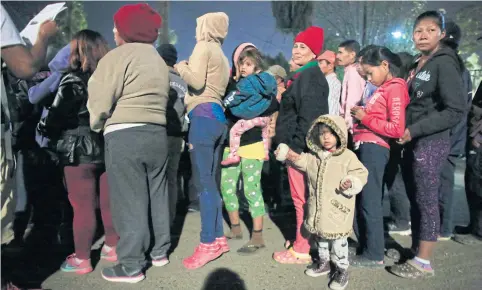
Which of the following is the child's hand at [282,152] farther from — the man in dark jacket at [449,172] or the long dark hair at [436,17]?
the man in dark jacket at [449,172]

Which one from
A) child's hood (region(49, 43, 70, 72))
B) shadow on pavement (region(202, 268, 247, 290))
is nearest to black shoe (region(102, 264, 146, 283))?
shadow on pavement (region(202, 268, 247, 290))

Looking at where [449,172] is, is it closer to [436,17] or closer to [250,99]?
[436,17]

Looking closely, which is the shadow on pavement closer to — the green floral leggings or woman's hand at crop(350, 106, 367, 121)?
the green floral leggings

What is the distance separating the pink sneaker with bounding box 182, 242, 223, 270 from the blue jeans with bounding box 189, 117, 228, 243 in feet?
0.16

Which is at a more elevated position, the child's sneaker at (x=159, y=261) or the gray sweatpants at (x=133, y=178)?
the gray sweatpants at (x=133, y=178)

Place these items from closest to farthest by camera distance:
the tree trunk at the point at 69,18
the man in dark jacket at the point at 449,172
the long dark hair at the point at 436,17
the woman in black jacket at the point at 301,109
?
the long dark hair at the point at 436,17, the woman in black jacket at the point at 301,109, the man in dark jacket at the point at 449,172, the tree trunk at the point at 69,18

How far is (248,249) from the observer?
11.2 ft

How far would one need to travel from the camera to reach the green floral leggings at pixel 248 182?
11.4 ft

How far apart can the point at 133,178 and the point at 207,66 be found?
3.38ft

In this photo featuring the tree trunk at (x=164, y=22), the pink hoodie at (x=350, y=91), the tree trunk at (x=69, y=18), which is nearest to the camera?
the pink hoodie at (x=350, y=91)

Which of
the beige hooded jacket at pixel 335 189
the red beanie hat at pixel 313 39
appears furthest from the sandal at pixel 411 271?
the red beanie hat at pixel 313 39

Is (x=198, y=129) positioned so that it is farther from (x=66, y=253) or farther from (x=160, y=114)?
(x=66, y=253)

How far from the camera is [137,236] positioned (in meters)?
2.79

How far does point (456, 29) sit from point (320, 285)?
267 cm
